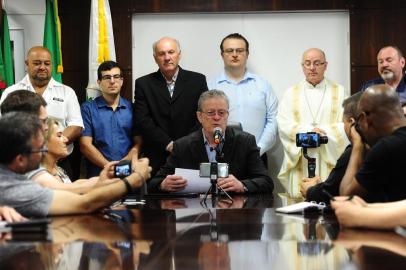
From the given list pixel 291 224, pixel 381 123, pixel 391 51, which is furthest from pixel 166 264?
pixel 391 51

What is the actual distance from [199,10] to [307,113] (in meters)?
1.48

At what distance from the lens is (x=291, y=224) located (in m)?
2.77

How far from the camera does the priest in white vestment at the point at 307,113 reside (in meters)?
5.84

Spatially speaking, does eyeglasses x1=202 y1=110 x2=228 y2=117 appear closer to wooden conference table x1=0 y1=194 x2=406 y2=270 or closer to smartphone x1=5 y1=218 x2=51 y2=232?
wooden conference table x1=0 y1=194 x2=406 y2=270

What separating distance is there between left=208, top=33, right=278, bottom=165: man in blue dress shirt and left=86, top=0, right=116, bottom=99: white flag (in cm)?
96

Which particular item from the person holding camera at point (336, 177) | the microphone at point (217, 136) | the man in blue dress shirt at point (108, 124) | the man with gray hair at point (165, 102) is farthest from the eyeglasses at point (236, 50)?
the person holding camera at point (336, 177)

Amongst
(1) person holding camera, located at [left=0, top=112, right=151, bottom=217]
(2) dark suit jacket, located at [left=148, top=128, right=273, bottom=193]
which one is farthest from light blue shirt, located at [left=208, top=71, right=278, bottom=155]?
(1) person holding camera, located at [left=0, top=112, right=151, bottom=217]

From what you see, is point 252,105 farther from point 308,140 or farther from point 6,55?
point 6,55

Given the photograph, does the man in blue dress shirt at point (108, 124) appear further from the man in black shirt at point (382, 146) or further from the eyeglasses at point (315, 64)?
the man in black shirt at point (382, 146)

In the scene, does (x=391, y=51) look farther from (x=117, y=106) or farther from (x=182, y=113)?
(x=117, y=106)

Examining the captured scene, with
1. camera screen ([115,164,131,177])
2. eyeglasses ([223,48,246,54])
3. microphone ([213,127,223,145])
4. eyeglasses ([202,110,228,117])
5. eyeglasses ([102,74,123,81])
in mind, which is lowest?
camera screen ([115,164,131,177])

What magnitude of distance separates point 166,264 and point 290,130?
3995 millimetres

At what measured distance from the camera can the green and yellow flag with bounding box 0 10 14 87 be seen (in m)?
6.01

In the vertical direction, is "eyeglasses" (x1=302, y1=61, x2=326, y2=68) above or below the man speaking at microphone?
above
